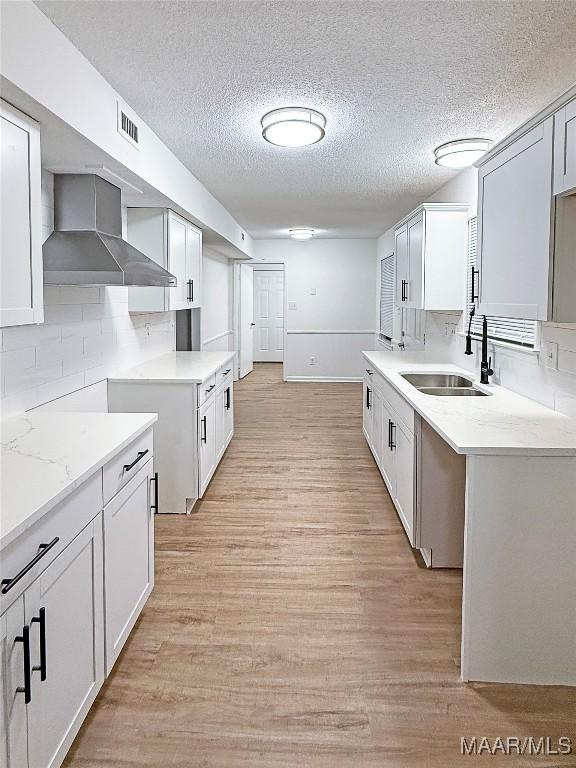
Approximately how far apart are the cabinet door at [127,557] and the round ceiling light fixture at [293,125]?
6.44 ft

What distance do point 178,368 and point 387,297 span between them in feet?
17.7

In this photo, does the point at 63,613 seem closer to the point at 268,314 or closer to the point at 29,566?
the point at 29,566

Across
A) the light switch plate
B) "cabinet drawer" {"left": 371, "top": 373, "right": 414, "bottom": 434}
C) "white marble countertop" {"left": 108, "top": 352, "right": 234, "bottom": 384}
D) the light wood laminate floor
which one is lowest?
the light wood laminate floor

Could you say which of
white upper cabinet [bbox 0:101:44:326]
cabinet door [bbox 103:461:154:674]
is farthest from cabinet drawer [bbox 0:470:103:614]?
white upper cabinet [bbox 0:101:44:326]

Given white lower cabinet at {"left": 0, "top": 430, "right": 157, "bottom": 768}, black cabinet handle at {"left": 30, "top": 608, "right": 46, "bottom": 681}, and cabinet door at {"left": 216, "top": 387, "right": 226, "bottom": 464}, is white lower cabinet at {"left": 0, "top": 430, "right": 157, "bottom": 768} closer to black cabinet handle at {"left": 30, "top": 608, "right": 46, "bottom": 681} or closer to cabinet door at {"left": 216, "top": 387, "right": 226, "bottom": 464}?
black cabinet handle at {"left": 30, "top": 608, "right": 46, "bottom": 681}

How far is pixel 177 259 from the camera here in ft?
16.5

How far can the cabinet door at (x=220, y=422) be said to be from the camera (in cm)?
507

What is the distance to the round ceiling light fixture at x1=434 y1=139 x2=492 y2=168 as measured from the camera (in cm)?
401

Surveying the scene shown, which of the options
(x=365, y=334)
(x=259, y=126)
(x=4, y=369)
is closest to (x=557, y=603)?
(x=4, y=369)

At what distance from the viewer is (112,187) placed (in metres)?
3.58

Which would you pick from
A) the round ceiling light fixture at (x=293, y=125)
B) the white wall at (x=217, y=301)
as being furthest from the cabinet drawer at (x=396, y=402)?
the white wall at (x=217, y=301)

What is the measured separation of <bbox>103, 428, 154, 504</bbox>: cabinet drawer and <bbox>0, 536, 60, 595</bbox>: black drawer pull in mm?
478

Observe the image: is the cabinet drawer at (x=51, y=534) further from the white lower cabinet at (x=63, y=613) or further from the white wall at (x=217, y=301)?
the white wall at (x=217, y=301)

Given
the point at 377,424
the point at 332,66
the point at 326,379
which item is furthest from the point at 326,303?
the point at 332,66
